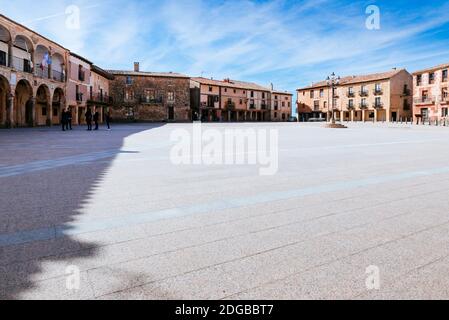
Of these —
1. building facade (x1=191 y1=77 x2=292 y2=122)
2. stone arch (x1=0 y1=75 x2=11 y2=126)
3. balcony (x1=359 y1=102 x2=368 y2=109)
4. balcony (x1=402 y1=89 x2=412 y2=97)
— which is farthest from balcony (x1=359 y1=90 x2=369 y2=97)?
stone arch (x1=0 y1=75 x2=11 y2=126)

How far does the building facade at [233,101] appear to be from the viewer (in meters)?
61.4

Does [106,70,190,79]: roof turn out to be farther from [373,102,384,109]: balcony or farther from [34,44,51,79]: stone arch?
[373,102,384,109]: balcony

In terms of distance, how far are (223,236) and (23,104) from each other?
3072cm

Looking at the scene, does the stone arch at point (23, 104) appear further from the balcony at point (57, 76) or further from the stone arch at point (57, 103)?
the stone arch at point (57, 103)

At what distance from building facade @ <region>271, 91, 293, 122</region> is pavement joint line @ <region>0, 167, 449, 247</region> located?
230 ft

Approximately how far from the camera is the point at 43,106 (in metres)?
31.7

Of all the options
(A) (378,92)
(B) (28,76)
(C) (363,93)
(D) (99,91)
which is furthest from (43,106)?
(C) (363,93)

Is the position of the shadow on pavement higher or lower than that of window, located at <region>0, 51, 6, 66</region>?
lower

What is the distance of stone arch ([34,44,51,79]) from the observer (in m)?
28.3

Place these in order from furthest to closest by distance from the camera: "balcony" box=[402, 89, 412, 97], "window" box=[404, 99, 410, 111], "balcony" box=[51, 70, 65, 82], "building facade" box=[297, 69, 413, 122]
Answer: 1. "window" box=[404, 99, 410, 111]
2. "balcony" box=[402, 89, 412, 97]
3. "building facade" box=[297, 69, 413, 122]
4. "balcony" box=[51, 70, 65, 82]

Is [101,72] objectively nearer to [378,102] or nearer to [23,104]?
[23,104]

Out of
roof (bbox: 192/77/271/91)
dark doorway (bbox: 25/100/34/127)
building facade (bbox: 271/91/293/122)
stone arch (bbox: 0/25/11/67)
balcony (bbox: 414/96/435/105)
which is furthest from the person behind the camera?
building facade (bbox: 271/91/293/122)

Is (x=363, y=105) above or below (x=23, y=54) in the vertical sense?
below
